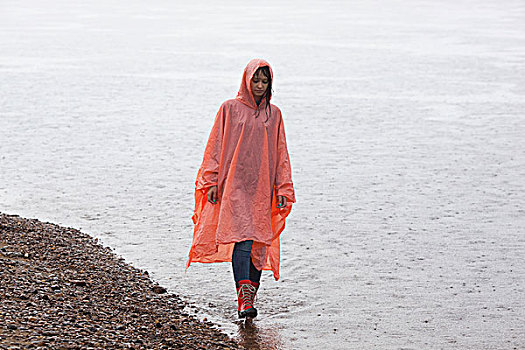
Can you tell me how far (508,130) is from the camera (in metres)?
14.4

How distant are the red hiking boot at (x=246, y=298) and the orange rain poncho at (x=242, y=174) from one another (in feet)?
0.98

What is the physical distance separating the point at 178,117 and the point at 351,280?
9.37m

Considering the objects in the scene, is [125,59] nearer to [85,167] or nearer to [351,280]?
[85,167]

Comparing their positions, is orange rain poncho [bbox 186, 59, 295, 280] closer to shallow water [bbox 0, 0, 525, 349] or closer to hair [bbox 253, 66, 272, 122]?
hair [bbox 253, 66, 272, 122]

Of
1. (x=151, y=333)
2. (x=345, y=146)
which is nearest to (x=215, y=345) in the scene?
(x=151, y=333)

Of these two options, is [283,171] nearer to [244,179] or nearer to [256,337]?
[244,179]

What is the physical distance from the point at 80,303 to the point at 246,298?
120cm

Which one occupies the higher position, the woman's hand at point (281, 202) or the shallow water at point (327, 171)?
the woman's hand at point (281, 202)

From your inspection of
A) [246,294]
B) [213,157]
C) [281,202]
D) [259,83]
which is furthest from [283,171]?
[246,294]

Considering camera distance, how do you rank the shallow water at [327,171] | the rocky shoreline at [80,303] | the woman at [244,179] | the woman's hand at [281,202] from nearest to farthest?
1. the rocky shoreline at [80,303]
2. the woman at [244,179]
3. the woman's hand at [281,202]
4. the shallow water at [327,171]

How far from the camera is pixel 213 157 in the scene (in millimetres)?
5973

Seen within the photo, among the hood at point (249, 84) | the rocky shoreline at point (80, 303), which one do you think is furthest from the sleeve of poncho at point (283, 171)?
the rocky shoreline at point (80, 303)

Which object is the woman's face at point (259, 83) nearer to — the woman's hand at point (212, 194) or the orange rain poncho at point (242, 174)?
the orange rain poncho at point (242, 174)

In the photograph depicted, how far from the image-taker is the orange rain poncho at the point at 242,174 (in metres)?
5.93
